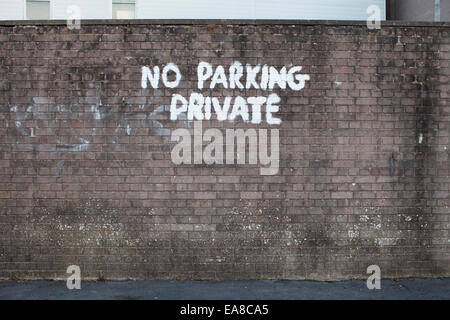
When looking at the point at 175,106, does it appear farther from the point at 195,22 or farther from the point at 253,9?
the point at 253,9

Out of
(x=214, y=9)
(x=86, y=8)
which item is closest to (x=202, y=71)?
(x=214, y=9)

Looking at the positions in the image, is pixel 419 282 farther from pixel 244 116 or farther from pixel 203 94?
pixel 203 94

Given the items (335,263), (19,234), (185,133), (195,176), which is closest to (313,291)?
(335,263)

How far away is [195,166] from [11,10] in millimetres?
6264

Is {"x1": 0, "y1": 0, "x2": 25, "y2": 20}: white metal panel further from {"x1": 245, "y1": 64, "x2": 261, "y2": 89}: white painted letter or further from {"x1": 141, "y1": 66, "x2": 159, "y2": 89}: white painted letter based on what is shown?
{"x1": 245, "y1": 64, "x2": 261, "y2": 89}: white painted letter

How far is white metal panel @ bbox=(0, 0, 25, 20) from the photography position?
9391mm

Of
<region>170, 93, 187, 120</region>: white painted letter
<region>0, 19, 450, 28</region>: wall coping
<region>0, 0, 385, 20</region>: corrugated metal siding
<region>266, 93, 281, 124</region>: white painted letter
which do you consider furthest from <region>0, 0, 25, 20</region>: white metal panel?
<region>266, 93, 281, 124</region>: white painted letter

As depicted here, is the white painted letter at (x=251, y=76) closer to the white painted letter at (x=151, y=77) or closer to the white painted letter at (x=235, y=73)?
the white painted letter at (x=235, y=73)

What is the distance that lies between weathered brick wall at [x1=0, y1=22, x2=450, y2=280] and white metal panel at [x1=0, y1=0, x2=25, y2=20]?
12.4 feet

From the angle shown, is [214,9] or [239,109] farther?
[214,9]

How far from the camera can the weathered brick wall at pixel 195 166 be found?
Answer: 611 cm

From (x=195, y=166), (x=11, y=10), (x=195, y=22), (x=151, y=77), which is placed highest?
(x=11, y=10)

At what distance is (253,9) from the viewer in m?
9.73

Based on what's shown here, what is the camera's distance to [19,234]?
20.1 feet
